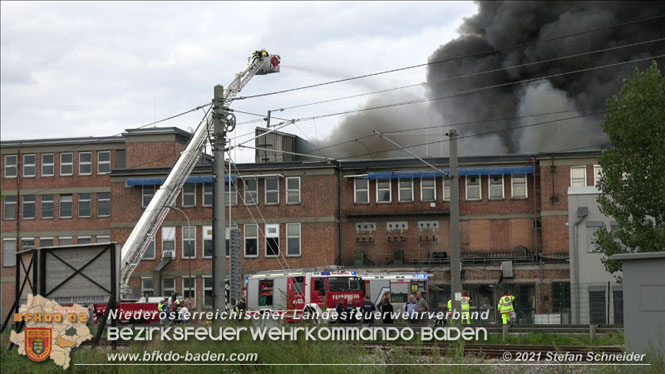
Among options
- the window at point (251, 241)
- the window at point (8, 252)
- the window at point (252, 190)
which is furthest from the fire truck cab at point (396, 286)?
the window at point (8, 252)

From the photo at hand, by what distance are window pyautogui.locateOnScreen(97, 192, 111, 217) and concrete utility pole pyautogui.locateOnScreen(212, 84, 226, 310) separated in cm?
3650

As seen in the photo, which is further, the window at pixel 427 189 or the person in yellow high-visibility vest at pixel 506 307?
the window at pixel 427 189

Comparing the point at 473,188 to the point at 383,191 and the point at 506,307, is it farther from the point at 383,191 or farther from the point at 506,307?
the point at 506,307

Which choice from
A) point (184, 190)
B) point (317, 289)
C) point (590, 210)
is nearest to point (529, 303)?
point (590, 210)

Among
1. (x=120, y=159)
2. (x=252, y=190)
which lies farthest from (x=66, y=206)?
(x=252, y=190)

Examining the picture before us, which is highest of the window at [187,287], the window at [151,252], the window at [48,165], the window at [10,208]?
the window at [48,165]

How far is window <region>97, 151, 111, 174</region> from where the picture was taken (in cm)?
5959

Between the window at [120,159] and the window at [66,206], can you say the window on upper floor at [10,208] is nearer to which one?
the window at [66,206]

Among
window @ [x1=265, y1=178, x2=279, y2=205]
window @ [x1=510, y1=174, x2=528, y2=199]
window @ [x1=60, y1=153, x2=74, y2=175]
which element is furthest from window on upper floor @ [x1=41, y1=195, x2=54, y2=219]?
window @ [x1=510, y1=174, x2=528, y2=199]

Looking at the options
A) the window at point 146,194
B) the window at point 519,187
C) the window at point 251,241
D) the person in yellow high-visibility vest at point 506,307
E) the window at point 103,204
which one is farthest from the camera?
the window at point 103,204

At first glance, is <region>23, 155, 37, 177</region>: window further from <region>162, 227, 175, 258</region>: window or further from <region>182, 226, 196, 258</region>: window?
<region>182, 226, 196, 258</region>: window

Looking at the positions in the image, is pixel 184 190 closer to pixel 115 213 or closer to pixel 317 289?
pixel 115 213

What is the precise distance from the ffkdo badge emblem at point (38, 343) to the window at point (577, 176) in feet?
126

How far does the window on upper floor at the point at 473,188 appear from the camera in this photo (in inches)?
2096
